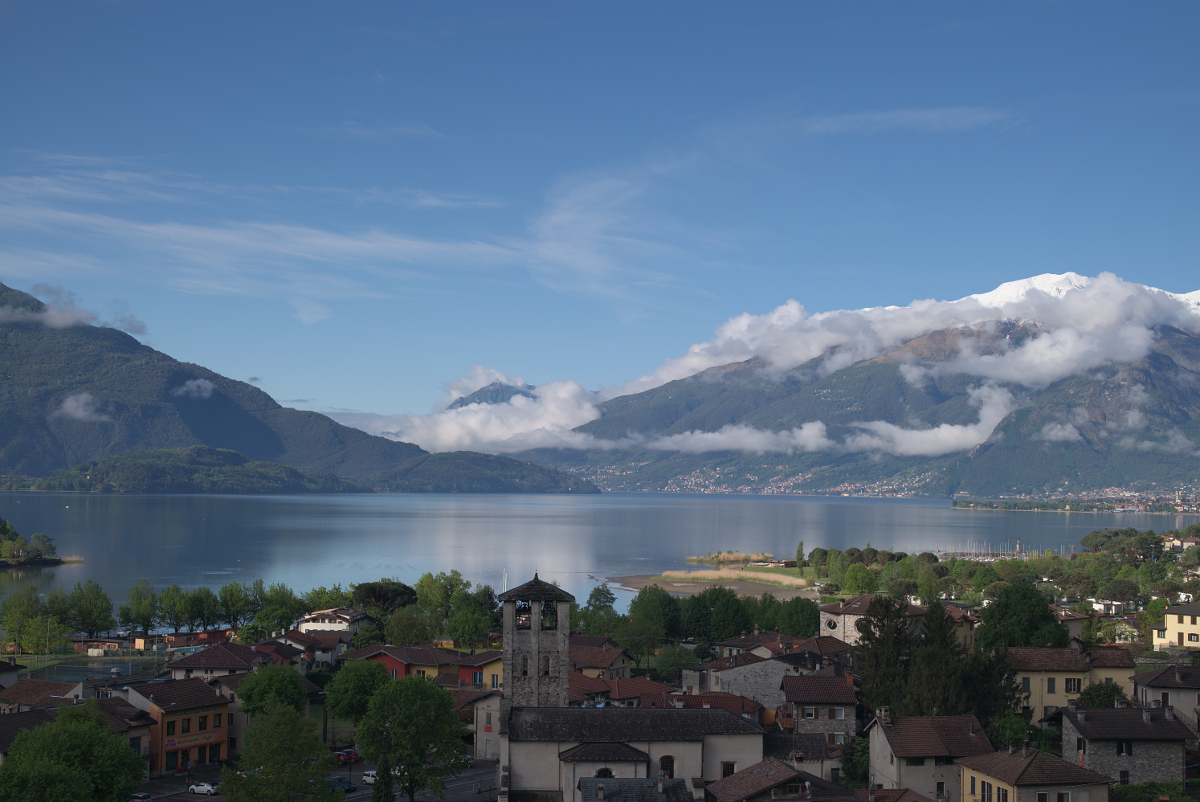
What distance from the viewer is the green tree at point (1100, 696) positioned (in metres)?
36.2

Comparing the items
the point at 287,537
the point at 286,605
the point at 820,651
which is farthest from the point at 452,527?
the point at 820,651

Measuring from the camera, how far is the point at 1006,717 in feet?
113

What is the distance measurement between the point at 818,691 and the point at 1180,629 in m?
32.5

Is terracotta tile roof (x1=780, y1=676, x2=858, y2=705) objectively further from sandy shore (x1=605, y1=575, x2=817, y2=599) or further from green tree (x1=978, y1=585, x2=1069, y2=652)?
sandy shore (x1=605, y1=575, x2=817, y2=599)

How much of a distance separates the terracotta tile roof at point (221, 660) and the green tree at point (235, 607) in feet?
85.2

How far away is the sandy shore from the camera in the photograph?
323 feet

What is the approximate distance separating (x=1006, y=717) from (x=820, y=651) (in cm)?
1438

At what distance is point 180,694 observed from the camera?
35781mm

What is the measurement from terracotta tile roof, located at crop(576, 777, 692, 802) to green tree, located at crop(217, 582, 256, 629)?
4958 centimetres

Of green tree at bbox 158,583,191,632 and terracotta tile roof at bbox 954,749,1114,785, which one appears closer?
terracotta tile roof at bbox 954,749,1114,785

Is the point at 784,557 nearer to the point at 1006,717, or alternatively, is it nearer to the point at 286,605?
the point at 286,605

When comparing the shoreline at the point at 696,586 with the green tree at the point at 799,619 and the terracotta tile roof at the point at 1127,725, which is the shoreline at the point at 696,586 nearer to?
the green tree at the point at 799,619

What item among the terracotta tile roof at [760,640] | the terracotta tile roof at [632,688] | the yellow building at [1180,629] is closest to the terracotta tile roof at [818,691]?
the terracotta tile roof at [632,688]

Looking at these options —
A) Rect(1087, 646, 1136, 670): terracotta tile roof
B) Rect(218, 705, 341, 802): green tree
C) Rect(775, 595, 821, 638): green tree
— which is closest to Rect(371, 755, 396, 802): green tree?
Rect(218, 705, 341, 802): green tree
